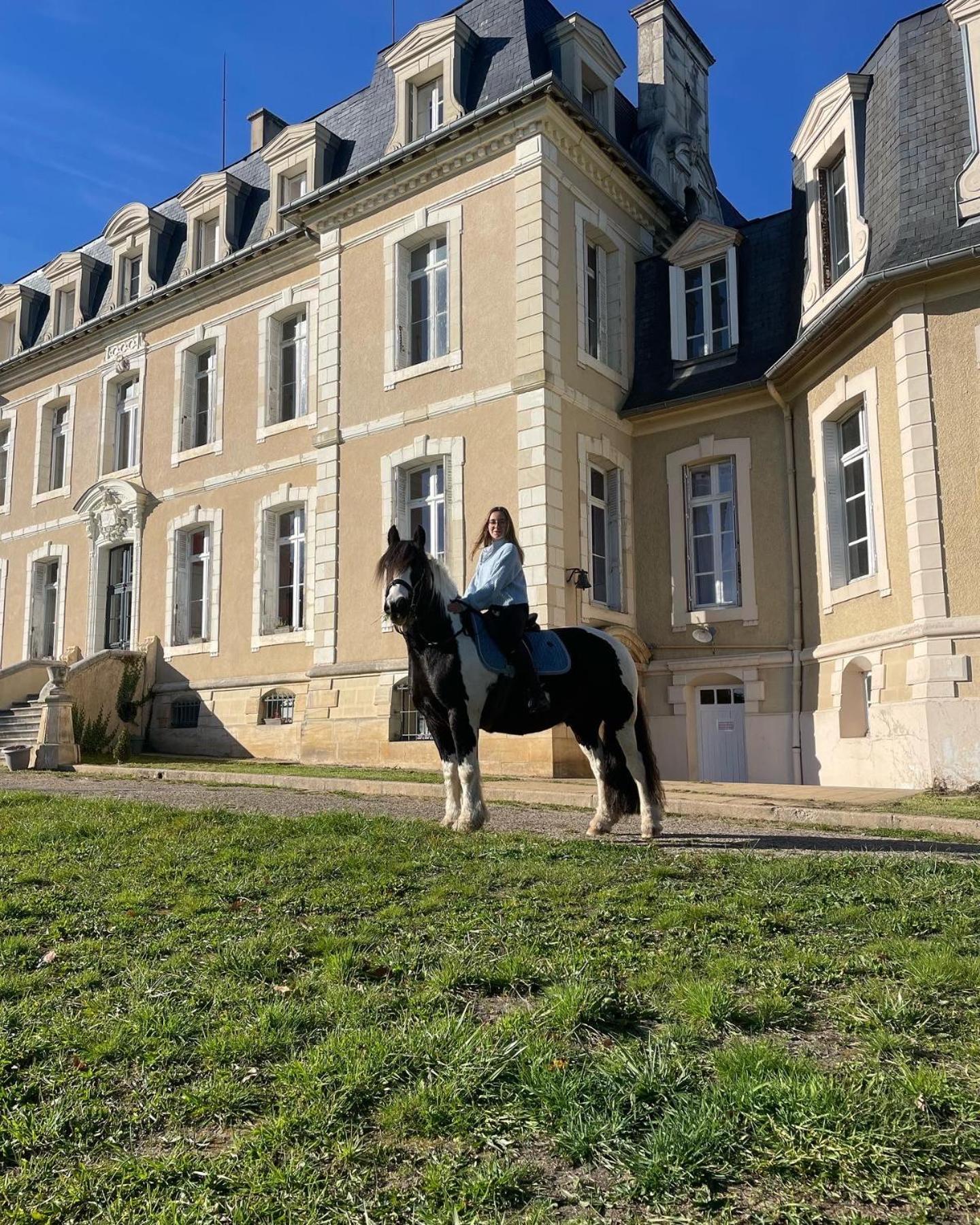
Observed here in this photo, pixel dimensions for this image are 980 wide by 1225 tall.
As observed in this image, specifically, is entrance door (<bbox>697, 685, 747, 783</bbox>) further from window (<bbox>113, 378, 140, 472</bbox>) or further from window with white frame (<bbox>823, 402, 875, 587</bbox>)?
window (<bbox>113, 378, 140, 472</bbox>)

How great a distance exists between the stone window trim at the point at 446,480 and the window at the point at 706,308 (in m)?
4.35

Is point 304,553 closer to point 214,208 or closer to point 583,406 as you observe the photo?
point 583,406

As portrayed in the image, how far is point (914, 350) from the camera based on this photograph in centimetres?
1210

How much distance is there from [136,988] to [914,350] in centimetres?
1145

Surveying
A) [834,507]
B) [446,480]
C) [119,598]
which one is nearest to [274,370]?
[446,480]

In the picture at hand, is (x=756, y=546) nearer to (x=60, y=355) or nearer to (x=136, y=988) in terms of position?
(x=136, y=988)

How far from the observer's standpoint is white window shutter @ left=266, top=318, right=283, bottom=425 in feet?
64.8

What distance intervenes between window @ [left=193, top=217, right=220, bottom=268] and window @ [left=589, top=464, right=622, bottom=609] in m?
10.8

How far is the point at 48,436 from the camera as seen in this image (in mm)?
25094

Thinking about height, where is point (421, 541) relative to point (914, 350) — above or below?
below

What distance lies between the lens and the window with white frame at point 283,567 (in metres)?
19.0

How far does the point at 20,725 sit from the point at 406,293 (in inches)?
420

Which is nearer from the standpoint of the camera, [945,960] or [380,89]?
[945,960]

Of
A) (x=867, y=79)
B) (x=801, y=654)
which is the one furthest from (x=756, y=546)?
(x=867, y=79)
